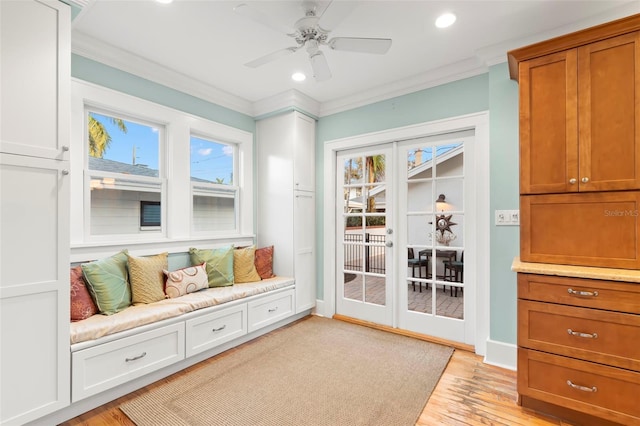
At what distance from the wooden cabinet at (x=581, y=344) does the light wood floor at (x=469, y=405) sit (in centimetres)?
16

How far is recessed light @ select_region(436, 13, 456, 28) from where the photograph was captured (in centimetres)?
211

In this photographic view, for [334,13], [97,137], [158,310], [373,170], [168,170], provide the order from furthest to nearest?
[373,170]
[168,170]
[97,137]
[158,310]
[334,13]

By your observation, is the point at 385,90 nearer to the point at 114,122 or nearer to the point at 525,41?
the point at 525,41

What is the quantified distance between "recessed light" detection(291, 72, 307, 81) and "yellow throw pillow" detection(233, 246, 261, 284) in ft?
6.34

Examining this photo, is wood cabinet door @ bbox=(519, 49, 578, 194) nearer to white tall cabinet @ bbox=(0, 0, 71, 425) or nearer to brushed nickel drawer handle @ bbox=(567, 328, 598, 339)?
brushed nickel drawer handle @ bbox=(567, 328, 598, 339)

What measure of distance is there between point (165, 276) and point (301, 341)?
1.44 meters

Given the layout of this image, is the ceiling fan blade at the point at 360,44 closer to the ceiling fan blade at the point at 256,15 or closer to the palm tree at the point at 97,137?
the ceiling fan blade at the point at 256,15

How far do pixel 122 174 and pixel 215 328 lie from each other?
164 cm

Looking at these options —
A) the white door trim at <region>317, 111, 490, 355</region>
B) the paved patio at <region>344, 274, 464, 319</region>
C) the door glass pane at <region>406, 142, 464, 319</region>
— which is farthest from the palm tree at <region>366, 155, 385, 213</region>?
the paved patio at <region>344, 274, 464, 319</region>

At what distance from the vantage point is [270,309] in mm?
3213

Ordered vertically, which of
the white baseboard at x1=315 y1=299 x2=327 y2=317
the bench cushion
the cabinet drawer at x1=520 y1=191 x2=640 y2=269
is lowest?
the white baseboard at x1=315 y1=299 x2=327 y2=317

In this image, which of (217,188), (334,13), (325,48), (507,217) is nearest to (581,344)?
(507,217)

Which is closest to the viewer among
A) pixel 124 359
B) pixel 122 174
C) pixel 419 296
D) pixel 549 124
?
pixel 549 124

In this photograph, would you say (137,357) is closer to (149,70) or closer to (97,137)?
(97,137)
